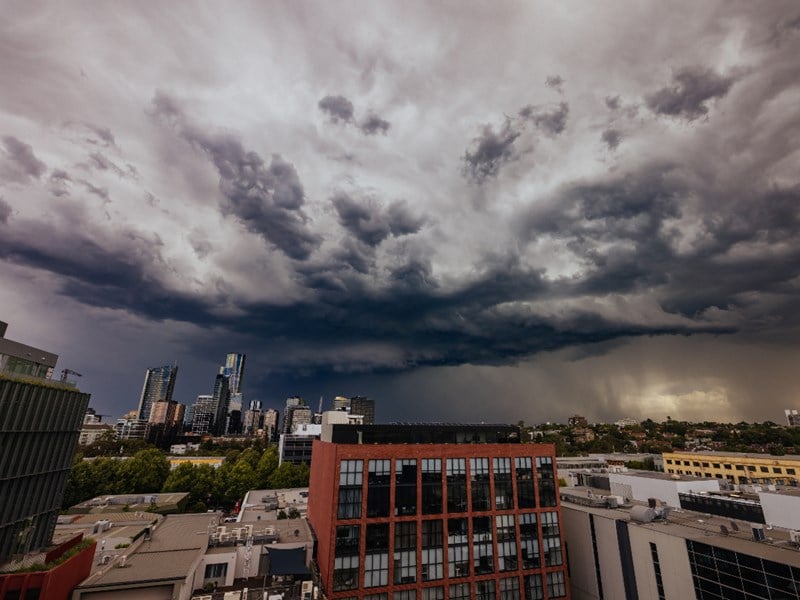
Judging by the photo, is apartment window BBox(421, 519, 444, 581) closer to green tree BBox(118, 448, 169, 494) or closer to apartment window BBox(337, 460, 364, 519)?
apartment window BBox(337, 460, 364, 519)

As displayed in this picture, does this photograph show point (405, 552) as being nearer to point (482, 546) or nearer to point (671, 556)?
point (482, 546)

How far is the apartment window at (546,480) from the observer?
74.3m

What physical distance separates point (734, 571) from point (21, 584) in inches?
3015

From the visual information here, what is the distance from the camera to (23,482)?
41219 millimetres

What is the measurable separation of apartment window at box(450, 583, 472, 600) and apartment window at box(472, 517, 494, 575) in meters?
2.89

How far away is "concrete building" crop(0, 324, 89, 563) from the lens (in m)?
A: 38.7

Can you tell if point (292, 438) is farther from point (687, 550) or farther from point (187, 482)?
point (687, 550)

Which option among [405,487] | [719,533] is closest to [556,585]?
[719,533]

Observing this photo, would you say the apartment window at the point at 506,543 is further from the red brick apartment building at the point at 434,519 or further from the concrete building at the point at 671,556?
the concrete building at the point at 671,556

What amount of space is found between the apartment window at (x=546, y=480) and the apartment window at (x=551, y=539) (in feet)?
7.18

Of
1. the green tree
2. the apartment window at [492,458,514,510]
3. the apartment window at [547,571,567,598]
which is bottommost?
the apartment window at [547,571,567,598]

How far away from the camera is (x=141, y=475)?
404ft

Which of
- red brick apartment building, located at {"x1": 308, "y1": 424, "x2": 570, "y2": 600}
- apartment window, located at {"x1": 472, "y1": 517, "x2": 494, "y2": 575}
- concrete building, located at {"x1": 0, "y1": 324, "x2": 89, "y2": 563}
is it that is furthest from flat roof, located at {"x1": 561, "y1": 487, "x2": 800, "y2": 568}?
concrete building, located at {"x1": 0, "y1": 324, "x2": 89, "y2": 563}

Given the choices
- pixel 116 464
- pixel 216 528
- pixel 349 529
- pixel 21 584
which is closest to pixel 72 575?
pixel 21 584
